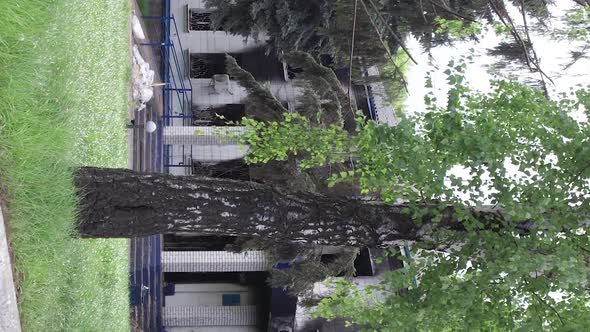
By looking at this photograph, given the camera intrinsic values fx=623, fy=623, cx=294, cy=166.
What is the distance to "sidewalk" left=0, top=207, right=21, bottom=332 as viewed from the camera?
466 centimetres

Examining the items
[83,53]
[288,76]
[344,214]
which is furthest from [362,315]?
[288,76]

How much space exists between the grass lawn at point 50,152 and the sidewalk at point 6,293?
0.28 m

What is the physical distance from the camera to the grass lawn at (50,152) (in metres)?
4.93

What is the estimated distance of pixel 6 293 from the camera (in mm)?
4750

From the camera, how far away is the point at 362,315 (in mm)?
6371

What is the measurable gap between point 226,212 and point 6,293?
1.99 meters

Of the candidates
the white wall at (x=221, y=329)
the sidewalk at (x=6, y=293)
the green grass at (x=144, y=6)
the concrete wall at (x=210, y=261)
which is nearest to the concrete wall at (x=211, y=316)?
the white wall at (x=221, y=329)

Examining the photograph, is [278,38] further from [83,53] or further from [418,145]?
[418,145]

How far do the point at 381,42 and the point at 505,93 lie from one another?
1576 mm

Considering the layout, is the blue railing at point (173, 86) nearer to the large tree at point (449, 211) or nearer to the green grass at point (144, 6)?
the green grass at point (144, 6)

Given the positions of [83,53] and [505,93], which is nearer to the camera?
[505,93]

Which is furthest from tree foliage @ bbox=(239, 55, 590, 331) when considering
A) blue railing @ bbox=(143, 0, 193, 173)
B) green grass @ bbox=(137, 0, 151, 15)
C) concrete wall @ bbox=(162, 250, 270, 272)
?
green grass @ bbox=(137, 0, 151, 15)

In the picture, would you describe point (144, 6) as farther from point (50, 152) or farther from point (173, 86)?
point (50, 152)

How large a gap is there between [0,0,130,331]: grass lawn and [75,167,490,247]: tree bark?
277 mm
